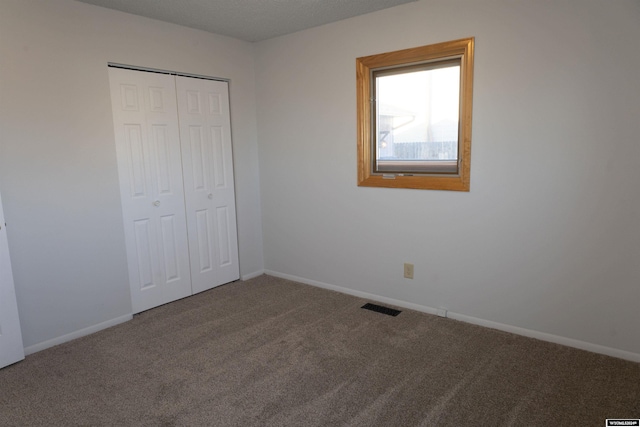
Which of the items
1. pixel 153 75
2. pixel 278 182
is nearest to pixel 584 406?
pixel 278 182

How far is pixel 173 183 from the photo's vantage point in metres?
3.61

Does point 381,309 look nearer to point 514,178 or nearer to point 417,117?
point 514,178

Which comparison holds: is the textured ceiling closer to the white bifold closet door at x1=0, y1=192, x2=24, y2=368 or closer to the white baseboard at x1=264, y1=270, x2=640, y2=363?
the white bifold closet door at x1=0, y1=192, x2=24, y2=368

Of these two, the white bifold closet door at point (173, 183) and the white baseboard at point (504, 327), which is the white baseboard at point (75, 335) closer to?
the white bifold closet door at point (173, 183)

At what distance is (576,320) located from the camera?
106 inches

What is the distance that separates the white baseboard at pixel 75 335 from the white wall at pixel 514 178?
1871 millimetres

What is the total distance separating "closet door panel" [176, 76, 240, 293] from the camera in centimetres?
370

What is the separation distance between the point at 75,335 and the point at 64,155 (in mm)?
1303

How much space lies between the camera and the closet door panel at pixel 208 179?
370 cm

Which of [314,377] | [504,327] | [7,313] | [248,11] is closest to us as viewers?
[314,377]

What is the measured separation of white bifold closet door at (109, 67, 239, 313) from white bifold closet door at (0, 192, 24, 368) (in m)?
0.84

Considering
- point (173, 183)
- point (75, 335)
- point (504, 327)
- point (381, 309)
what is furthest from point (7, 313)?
point (504, 327)

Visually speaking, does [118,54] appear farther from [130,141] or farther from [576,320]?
[576,320]

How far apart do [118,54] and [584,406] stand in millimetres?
3760
